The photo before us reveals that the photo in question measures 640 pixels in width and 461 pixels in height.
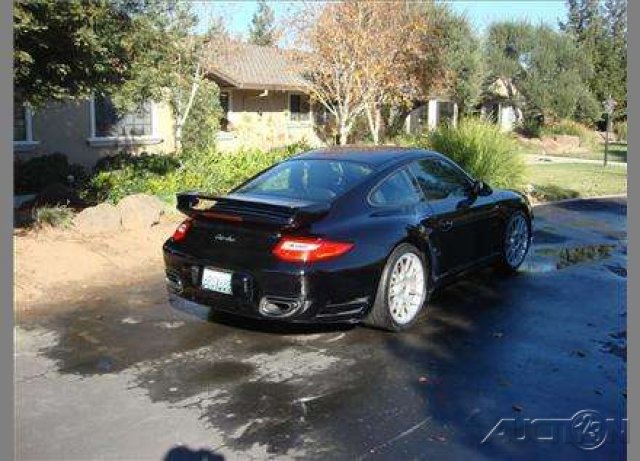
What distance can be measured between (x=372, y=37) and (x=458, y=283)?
12128mm

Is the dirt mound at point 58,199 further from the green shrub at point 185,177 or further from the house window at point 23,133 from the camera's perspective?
the house window at point 23,133

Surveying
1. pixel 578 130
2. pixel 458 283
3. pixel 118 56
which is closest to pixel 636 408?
pixel 458 283

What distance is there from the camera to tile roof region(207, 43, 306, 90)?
21.7 metres

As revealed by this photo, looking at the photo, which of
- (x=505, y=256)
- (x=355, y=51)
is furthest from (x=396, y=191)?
(x=355, y=51)

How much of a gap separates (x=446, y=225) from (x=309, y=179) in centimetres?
132

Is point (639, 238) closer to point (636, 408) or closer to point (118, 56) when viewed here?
point (636, 408)

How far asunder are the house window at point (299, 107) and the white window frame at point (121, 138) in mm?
A: 8800

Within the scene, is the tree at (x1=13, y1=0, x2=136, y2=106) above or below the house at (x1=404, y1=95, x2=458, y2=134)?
below

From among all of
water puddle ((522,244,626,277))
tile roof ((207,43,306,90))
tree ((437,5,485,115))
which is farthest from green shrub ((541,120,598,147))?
water puddle ((522,244,626,277))

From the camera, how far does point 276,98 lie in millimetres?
26438

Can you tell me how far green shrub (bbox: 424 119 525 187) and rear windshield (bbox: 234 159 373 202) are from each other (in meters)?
8.29

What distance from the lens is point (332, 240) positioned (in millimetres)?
5277

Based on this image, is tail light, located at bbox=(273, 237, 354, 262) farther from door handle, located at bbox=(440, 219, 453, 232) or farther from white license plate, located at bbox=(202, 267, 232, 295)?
door handle, located at bbox=(440, 219, 453, 232)

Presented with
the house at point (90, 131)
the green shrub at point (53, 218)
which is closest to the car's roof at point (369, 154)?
the green shrub at point (53, 218)
